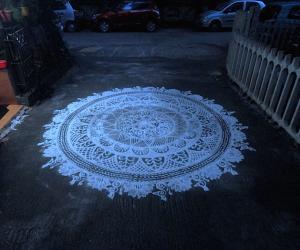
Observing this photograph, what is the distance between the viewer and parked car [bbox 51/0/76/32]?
12562 mm

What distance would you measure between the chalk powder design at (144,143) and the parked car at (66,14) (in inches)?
401

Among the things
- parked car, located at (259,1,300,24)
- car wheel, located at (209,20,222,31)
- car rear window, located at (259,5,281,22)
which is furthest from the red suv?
parked car, located at (259,1,300,24)

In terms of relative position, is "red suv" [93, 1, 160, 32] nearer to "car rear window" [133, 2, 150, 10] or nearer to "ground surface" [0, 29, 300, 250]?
"car rear window" [133, 2, 150, 10]

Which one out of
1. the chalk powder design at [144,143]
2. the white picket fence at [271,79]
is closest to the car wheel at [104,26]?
the white picket fence at [271,79]

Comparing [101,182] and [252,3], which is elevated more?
[252,3]

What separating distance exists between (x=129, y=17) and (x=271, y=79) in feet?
35.4

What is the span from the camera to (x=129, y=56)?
8023 mm

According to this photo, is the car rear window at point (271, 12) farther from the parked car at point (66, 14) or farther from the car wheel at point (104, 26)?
the parked car at point (66, 14)

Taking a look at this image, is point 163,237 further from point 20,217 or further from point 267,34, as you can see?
point 267,34

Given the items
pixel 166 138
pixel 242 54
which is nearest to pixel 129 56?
pixel 242 54

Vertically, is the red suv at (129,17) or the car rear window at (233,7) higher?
the car rear window at (233,7)

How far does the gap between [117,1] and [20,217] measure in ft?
53.2

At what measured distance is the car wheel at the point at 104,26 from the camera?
511 inches

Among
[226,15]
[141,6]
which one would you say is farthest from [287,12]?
[141,6]
